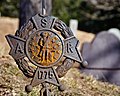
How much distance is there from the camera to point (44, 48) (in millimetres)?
6039

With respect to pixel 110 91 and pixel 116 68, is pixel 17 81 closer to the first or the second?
pixel 110 91

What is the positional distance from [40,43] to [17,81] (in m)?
1.15

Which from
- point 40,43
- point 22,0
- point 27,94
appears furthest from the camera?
point 22,0

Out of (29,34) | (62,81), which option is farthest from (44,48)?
(62,81)

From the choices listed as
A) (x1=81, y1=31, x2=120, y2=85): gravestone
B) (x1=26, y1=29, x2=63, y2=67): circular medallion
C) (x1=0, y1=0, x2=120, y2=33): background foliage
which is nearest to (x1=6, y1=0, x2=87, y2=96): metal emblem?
(x1=26, y1=29, x2=63, y2=67): circular medallion

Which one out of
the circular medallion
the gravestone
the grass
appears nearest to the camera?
the circular medallion

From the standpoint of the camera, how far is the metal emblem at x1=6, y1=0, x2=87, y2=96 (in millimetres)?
6043

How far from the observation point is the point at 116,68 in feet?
41.5

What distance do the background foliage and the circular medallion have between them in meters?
17.2

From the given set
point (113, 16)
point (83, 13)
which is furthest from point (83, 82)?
point (83, 13)

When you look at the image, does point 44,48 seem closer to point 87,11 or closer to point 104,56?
point 104,56

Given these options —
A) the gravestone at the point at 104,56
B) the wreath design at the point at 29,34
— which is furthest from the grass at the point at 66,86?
the gravestone at the point at 104,56

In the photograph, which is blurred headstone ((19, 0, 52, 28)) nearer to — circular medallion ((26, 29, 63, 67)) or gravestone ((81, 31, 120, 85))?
gravestone ((81, 31, 120, 85))

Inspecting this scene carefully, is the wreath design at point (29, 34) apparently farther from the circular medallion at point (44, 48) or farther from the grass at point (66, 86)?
the grass at point (66, 86)
